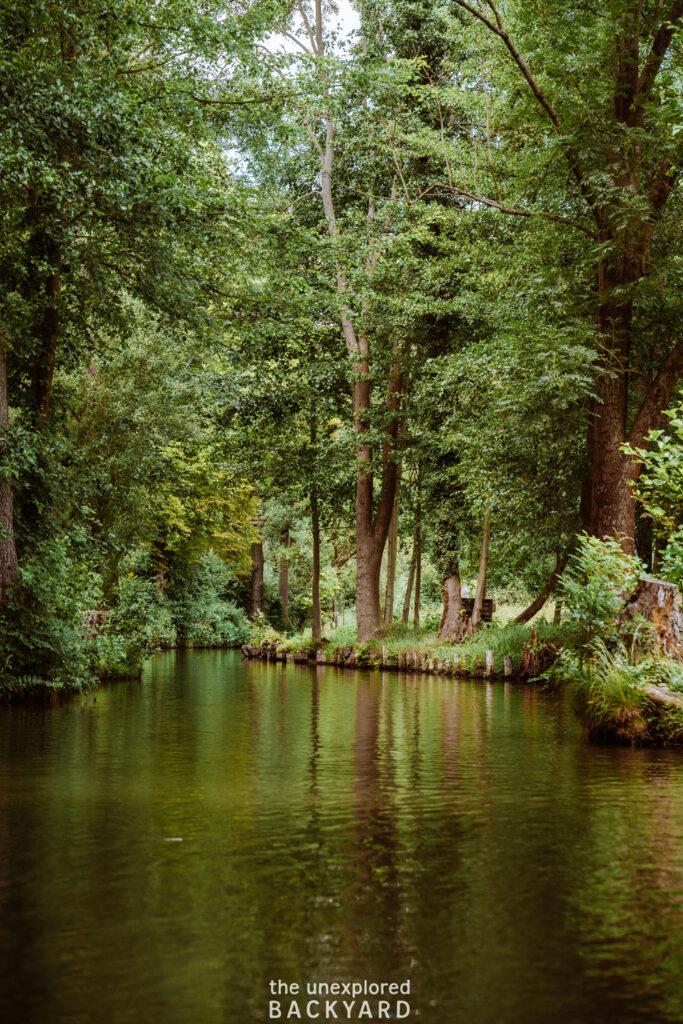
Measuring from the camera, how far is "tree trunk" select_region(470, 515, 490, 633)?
24000 mm

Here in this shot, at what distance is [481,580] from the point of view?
79.2 ft

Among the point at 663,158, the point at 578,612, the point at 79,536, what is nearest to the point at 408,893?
the point at 578,612

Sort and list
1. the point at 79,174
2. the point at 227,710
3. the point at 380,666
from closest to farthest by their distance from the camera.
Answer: the point at 79,174 < the point at 227,710 < the point at 380,666

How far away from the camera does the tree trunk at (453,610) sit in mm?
25438

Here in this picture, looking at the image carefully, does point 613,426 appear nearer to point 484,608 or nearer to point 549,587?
point 549,587

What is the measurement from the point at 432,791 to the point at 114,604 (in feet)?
65.3

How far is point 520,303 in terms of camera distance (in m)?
19.4

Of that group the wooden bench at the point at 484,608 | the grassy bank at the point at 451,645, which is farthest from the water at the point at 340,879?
the wooden bench at the point at 484,608

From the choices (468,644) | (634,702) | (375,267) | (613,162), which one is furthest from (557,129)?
(468,644)

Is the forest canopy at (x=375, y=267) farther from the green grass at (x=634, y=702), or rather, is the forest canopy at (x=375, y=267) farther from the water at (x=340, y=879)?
the water at (x=340, y=879)

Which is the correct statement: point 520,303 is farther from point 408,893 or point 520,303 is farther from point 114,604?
point 408,893

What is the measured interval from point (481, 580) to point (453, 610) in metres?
1.99

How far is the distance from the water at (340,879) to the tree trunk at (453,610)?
15.7 m

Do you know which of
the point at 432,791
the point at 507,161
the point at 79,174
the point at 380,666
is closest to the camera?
the point at 432,791
